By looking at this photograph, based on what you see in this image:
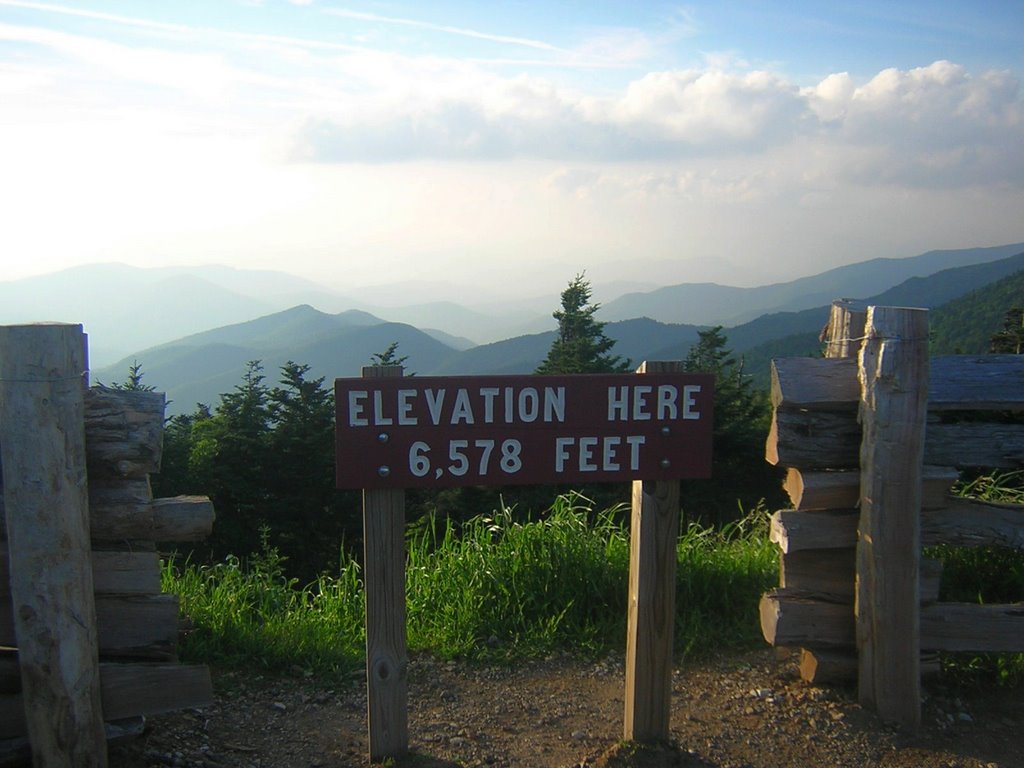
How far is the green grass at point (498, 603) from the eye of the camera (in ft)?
15.0

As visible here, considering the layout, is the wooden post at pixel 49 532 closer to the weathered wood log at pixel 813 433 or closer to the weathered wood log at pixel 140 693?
the weathered wood log at pixel 140 693

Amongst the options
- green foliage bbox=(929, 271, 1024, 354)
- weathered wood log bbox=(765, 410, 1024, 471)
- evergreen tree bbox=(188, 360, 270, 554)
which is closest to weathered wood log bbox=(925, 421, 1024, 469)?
weathered wood log bbox=(765, 410, 1024, 471)

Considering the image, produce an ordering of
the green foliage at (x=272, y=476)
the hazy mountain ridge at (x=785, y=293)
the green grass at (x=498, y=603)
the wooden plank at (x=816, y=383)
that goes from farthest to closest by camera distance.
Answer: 1. the hazy mountain ridge at (x=785, y=293)
2. the green foliage at (x=272, y=476)
3. the green grass at (x=498, y=603)
4. the wooden plank at (x=816, y=383)

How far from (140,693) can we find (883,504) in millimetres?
3094

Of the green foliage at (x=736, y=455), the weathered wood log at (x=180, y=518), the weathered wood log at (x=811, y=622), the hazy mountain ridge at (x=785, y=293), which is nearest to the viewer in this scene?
the weathered wood log at (x=180, y=518)

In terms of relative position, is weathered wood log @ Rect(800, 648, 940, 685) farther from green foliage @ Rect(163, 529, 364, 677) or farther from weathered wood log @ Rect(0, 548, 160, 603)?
weathered wood log @ Rect(0, 548, 160, 603)

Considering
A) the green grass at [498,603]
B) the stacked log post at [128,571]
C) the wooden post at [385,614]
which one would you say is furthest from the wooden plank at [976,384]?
the stacked log post at [128,571]

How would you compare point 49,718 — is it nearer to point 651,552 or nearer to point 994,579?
point 651,552

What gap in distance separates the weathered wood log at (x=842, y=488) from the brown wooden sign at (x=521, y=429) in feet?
2.36

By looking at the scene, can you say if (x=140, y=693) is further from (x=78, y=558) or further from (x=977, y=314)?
(x=977, y=314)

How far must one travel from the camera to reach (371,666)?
3.48m

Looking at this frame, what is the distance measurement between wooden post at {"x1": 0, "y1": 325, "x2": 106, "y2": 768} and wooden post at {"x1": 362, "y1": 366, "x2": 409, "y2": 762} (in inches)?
39.3

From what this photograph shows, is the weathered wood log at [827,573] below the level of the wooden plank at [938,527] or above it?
below

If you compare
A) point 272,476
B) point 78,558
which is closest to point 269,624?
point 78,558
